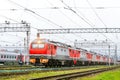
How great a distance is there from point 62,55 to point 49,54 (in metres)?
5.18

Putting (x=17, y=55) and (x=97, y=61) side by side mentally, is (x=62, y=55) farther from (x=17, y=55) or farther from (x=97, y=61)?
(x=97, y=61)

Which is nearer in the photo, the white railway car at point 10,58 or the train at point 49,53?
the train at point 49,53

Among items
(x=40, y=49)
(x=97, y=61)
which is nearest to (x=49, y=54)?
(x=40, y=49)

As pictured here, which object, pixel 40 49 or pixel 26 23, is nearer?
pixel 40 49

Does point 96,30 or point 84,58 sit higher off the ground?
point 96,30

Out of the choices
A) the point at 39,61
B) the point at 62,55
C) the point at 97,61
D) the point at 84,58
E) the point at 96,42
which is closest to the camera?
the point at 39,61

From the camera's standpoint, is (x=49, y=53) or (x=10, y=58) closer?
(x=49, y=53)

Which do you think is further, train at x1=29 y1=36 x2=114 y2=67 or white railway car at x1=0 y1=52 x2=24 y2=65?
white railway car at x1=0 y1=52 x2=24 y2=65

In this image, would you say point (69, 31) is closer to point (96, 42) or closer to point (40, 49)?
point (40, 49)

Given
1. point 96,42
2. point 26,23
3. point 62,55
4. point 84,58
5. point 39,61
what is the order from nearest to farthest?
1. point 39,61
2. point 62,55
3. point 26,23
4. point 84,58
5. point 96,42

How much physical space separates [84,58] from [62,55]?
17.1 metres

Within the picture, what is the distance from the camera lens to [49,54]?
36.4m

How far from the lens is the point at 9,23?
55281 millimetres

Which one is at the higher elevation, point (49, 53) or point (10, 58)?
point (49, 53)
